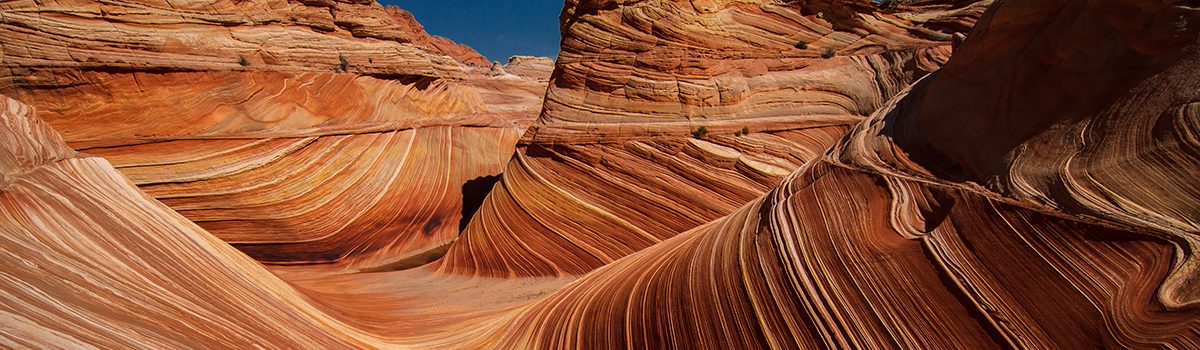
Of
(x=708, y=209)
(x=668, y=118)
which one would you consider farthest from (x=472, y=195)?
(x=708, y=209)

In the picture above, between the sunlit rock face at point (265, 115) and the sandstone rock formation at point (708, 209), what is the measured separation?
0.17 feet

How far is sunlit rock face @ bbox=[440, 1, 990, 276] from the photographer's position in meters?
5.80

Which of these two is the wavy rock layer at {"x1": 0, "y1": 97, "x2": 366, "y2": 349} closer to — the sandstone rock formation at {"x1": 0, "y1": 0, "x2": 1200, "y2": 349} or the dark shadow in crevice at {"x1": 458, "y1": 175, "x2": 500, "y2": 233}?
the sandstone rock formation at {"x1": 0, "y1": 0, "x2": 1200, "y2": 349}

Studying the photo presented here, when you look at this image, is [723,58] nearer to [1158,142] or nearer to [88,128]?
[1158,142]

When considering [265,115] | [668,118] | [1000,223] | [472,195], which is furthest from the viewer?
[472,195]

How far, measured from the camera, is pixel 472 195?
29.6 feet

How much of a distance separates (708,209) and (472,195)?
5065 millimetres

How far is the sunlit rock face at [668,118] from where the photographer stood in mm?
5797

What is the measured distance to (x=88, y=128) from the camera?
6.09 meters

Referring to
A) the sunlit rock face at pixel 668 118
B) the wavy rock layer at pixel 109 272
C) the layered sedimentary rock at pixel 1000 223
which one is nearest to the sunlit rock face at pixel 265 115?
the sunlit rock face at pixel 668 118

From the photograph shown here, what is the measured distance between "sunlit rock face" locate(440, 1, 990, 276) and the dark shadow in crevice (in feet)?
5.90

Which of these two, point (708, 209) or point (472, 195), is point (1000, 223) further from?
point (472, 195)

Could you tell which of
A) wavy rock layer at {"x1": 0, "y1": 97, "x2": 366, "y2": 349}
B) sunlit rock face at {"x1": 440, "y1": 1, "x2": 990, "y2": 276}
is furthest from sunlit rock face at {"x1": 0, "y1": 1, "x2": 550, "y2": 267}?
wavy rock layer at {"x1": 0, "y1": 97, "x2": 366, "y2": 349}

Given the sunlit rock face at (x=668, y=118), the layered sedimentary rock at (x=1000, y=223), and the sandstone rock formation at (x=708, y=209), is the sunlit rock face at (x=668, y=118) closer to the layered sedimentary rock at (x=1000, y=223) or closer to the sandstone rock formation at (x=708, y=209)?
the sandstone rock formation at (x=708, y=209)
